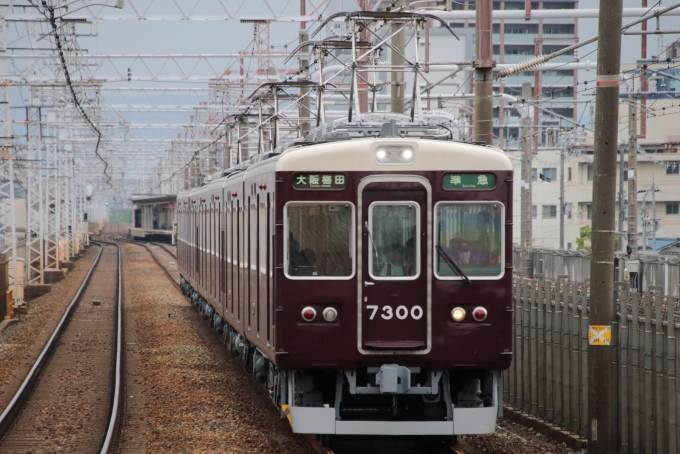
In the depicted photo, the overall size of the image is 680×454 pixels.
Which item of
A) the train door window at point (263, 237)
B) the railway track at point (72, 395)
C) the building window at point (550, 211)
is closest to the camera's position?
the train door window at point (263, 237)

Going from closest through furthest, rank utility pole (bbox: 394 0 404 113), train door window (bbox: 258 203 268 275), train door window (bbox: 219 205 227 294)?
train door window (bbox: 258 203 268 275) → utility pole (bbox: 394 0 404 113) → train door window (bbox: 219 205 227 294)

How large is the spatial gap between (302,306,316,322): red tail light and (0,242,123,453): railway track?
2.46 m

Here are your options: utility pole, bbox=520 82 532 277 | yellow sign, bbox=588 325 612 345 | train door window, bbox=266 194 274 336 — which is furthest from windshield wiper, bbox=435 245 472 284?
utility pole, bbox=520 82 532 277

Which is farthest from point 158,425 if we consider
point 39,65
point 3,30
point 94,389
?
point 39,65

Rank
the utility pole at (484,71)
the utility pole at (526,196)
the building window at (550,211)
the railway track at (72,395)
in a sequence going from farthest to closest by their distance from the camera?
the building window at (550,211)
the utility pole at (526,196)
the utility pole at (484,71)
the railway track at (72,395)

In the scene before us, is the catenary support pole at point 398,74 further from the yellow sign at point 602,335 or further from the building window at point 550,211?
the building window at point 550,211

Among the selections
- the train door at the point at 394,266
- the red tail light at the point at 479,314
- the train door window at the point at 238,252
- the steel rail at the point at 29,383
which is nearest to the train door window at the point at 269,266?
the train door at the point at 394,266

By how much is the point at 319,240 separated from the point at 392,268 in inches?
25.6

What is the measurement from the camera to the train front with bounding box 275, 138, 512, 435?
788cm

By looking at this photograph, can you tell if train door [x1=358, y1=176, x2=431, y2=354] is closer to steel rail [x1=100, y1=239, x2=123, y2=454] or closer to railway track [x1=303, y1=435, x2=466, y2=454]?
railway track [x1=303, y1=435, x2=466, y2=454]

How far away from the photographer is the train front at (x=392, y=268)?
788 centimetres

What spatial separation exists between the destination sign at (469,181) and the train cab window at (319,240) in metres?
0.85

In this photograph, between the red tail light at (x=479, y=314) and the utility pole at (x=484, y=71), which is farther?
the utility pole at (x=484, y=71)

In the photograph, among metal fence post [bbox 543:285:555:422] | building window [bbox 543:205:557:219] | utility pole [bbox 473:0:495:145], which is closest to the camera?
metal fence post [bbox 543:285:555:422]
